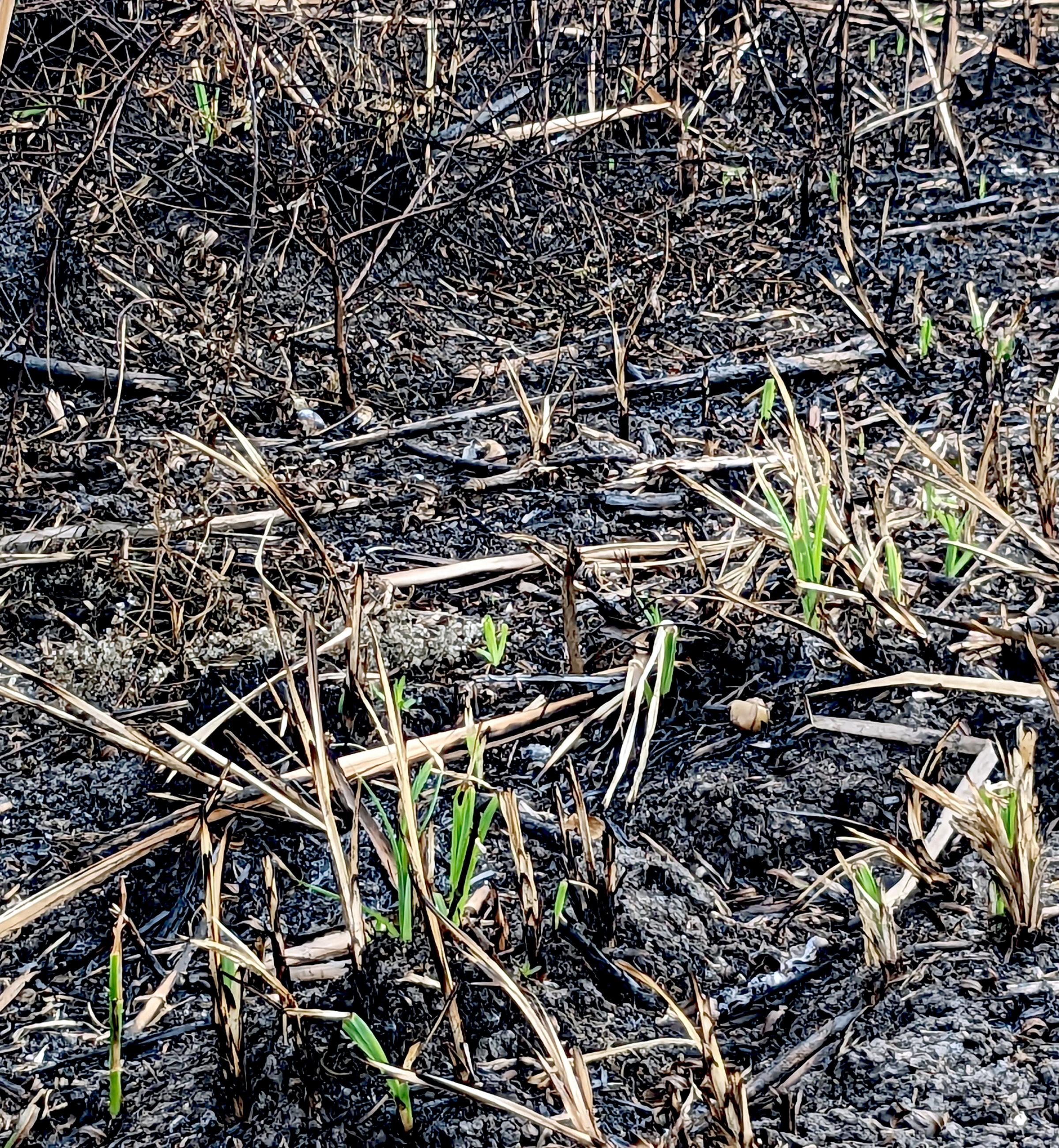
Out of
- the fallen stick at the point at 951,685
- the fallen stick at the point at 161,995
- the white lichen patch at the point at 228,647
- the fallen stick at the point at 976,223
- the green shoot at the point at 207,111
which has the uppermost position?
the green shoot at the point at 207,111

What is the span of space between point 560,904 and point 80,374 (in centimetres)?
208

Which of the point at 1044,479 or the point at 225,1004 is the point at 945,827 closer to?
the point at 1044,479

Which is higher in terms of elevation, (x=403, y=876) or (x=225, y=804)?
(x=403, y=876)

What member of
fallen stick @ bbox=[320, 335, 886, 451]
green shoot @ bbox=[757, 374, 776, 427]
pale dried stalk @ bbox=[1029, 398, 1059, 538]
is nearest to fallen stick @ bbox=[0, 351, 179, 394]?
fallen stick @ bbox=[320, 335, 886, 451]

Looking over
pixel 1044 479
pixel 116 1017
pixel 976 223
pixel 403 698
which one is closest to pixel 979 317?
pixel 976 223

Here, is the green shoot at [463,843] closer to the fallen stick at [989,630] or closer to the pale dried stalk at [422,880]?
the pale dried stalk at [422,880]

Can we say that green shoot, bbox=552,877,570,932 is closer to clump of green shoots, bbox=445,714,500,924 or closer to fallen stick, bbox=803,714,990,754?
clump of green shoots, bbox=445,714,500,924

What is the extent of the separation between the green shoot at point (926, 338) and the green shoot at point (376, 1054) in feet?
7.56

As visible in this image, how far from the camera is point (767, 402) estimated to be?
2717 millimetres

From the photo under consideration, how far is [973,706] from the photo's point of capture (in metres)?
1.92

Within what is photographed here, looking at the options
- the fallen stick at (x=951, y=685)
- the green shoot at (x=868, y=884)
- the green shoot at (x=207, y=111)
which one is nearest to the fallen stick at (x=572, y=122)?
the green shoot at (x=207, y=111)

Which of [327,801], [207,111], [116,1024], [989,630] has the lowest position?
[116,1024]

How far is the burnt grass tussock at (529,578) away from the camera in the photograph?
1.45 metres

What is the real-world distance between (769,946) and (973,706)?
0.57 metres
